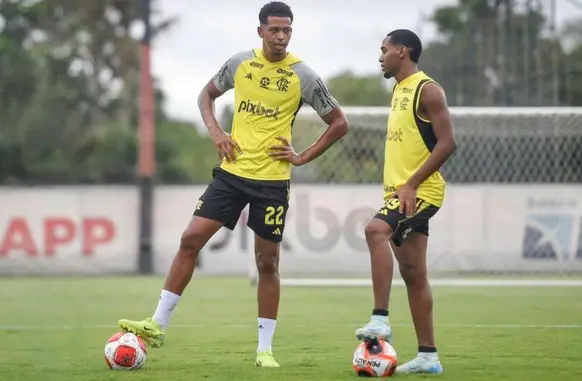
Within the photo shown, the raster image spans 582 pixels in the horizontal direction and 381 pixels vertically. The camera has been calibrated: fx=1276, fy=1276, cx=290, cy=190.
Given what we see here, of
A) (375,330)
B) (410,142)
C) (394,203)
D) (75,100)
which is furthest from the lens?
(75,100)

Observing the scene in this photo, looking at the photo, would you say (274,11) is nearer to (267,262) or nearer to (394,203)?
(394,203)

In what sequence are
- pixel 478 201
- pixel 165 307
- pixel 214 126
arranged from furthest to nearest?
1. pixel 478 201
2. pixel 214 126
3. pixel 165 307

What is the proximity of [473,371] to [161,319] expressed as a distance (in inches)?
82.4

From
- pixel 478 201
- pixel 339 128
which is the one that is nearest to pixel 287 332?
pixel 339 128

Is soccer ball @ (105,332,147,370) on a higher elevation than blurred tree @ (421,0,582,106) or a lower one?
lower

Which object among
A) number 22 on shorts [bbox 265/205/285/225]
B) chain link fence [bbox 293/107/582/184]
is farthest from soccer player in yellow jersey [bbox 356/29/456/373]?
chain link fence [bbox 293/107/582/184]

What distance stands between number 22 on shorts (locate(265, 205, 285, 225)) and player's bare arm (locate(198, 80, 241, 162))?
1.39ft

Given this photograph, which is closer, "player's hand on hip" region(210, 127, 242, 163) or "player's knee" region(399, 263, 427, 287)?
"player's knee" region(399, 263, 427, 287)

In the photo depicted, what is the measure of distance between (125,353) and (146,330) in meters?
0.22

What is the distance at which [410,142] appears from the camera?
8.34m

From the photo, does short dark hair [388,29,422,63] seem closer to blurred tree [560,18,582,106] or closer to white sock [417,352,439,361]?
white sock [417,352,439,361]

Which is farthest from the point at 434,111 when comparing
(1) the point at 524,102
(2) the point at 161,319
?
(1) the point at 524,102

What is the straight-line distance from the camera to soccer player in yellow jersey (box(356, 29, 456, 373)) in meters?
8.12

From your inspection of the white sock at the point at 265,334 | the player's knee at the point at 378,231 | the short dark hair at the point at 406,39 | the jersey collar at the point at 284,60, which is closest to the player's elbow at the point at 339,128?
the jersey collar at the point at 284,60
